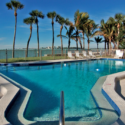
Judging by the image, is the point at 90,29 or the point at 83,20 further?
the point at 90,29

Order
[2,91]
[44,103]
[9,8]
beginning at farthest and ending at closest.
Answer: [9,8], [2,91], [44,103]

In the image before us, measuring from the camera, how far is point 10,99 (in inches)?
126

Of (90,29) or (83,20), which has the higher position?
(83,20)

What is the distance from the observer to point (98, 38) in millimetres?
29688

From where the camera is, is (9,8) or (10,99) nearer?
(10,99)

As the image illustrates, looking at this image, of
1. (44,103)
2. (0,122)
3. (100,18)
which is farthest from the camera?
(100,18)

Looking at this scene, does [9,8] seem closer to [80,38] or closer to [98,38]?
[80,38]

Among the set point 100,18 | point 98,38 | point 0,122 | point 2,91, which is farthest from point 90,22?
point 0,122

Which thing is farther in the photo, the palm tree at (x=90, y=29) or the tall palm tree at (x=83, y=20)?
the palm tree at (x=90, y=29)

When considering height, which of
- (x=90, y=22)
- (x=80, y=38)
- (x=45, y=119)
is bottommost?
(x=45, y=119)

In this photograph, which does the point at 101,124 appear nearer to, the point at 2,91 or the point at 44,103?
the point at 44,103

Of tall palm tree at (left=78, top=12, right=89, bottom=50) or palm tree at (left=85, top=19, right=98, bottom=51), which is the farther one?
palm tree at (left=85, top=19, right=98, bottom=51)

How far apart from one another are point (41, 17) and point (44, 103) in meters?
21.6

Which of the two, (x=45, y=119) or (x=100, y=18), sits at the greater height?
(x=100, y=18)
